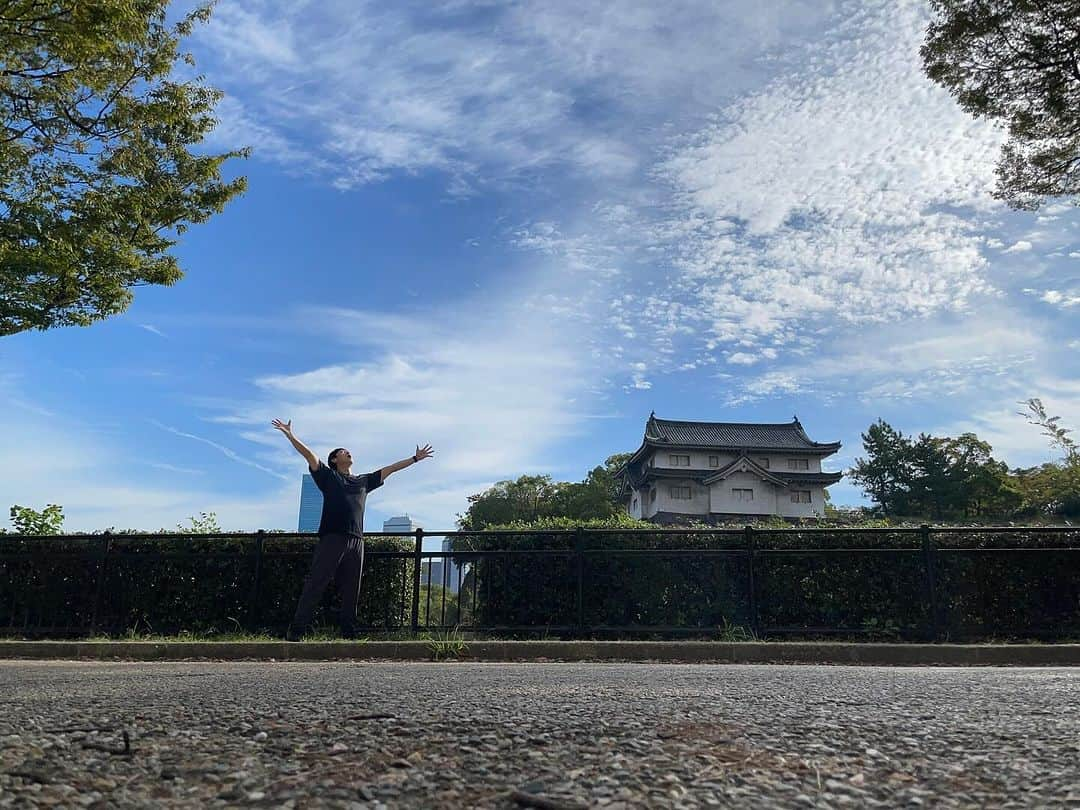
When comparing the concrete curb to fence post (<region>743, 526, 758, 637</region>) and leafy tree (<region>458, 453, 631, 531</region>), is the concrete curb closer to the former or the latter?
fence post (<region>743, 526, 758, 637</region>)

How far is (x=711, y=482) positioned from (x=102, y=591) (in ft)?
146

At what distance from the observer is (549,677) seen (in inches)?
195

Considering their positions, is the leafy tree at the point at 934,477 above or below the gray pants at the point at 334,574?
above

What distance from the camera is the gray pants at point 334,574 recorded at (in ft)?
25.2

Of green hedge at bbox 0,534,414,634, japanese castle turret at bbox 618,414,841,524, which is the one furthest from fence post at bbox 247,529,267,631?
japanese castle turret at bbox 618,414,841,524

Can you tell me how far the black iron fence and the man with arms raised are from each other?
0.92 meters

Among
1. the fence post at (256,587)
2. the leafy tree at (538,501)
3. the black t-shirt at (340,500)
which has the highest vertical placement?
the leafy tree at (538,501)

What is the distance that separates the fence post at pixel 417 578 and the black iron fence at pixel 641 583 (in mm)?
25

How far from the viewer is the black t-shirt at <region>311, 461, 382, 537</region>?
25.1 feet

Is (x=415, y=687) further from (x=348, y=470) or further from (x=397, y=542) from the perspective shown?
(x=397, y=542)

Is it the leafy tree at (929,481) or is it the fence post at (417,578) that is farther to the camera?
the leafy tree at (929,481)

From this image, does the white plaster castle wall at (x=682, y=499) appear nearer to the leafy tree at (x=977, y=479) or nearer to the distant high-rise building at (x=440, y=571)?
the leafy tree at (x=977, y=479)

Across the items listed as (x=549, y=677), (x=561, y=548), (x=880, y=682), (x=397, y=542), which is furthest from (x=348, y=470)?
(x=880, y=682)

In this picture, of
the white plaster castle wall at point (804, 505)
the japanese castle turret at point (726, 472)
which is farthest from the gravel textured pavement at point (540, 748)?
the white plaster castle wall at point (804, 505)
